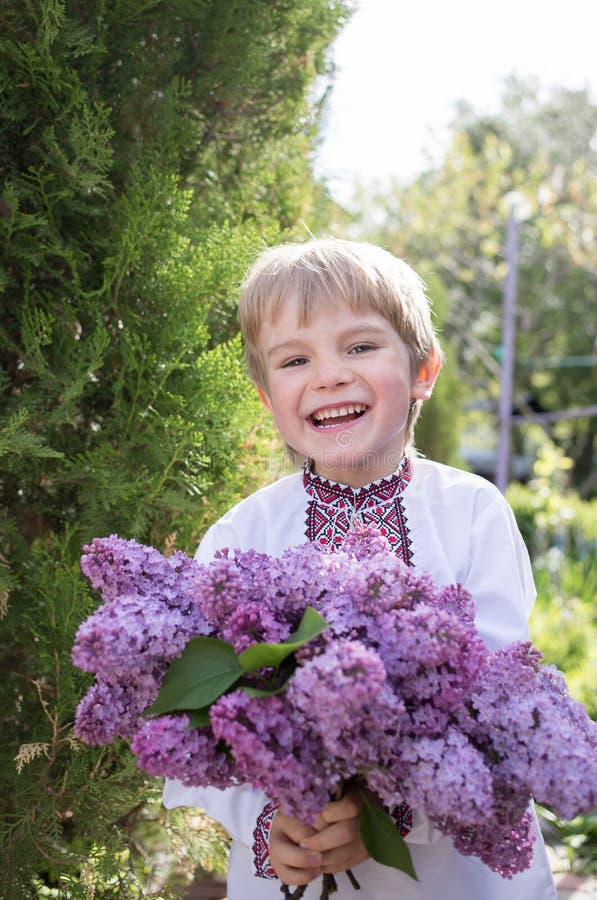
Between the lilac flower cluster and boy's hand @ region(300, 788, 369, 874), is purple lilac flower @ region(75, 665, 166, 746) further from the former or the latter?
boy's hand @ region(300, 788, 369, 874)

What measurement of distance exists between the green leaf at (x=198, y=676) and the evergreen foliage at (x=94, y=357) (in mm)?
944

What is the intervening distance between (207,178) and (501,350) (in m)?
8.56

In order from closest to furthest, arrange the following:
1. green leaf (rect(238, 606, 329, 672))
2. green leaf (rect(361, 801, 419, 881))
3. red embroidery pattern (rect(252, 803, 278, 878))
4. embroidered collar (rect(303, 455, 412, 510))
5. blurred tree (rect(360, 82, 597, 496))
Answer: green leaf (rect(238, 606, 329, 672))
green leaf (rect(361, 801, 419, 881))
red embroidery pattern (rect(252, 803, 278, 878))
embroidered collar (rect(303, 455, 412, 510))
blurred tree (rect(360, 82, 597, 496))

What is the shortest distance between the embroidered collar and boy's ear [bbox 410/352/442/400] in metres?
0.18

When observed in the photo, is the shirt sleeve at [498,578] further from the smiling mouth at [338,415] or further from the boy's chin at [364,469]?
the smiling mouth at [338,415]

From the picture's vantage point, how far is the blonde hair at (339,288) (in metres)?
1.82

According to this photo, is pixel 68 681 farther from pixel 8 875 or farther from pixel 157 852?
pixel 157 852

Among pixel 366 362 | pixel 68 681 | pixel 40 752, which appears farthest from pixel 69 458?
pixel 366 362

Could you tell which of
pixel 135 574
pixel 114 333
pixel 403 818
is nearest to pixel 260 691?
pixel 135 574

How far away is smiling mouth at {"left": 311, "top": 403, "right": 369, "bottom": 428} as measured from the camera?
183cm

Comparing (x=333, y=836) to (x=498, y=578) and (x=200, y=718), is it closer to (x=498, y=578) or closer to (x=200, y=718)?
(x=200, y=718)

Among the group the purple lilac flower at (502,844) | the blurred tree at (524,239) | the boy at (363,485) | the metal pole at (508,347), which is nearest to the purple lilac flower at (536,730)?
the purple lilac flower at (502,844)

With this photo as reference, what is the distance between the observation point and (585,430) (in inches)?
917

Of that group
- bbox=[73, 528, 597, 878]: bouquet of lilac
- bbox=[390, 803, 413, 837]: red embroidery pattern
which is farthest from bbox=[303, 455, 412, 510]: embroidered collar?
bbox=[390, 803, 413, 837]: red embroidery pattern
